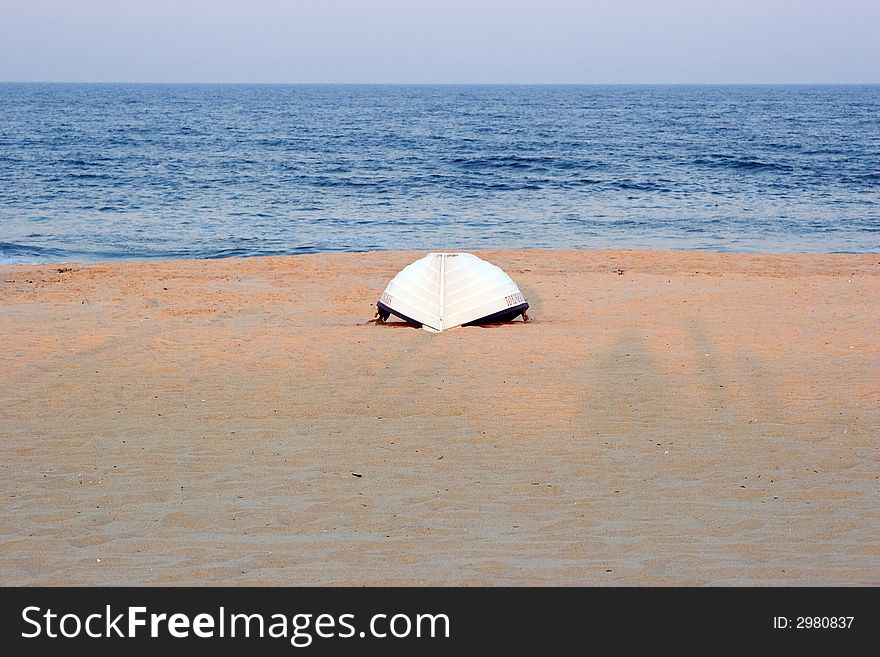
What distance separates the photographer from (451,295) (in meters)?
9.86

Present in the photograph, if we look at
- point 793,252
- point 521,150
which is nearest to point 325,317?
point 793,252

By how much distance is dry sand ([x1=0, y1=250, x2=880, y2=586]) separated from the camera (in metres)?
4.61

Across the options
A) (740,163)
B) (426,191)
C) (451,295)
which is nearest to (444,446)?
(451,295)

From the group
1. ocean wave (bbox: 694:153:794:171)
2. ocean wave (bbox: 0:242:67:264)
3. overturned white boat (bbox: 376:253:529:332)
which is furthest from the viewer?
ocean wave (bbox: 694:153:794:171)

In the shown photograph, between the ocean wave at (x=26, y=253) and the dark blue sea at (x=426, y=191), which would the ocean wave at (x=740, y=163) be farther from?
the ocean wave at (x=26, y=253)

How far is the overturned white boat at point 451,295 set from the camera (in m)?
9.77

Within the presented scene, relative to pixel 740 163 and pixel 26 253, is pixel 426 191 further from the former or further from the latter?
pixel 740 163

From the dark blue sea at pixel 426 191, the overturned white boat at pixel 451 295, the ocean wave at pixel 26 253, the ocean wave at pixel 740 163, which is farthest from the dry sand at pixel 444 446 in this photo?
the ocean wave at pixel 740 163

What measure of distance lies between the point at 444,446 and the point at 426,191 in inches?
887

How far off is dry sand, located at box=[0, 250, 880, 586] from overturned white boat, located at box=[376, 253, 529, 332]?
203mm

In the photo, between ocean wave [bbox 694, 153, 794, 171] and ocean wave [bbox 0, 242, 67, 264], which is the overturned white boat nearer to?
ocean wave [bbox 0, 242, 67, 264]

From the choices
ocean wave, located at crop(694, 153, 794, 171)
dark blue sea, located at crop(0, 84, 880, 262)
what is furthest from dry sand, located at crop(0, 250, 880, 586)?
ocean wave, located at crop(694, 153, 794, 171)

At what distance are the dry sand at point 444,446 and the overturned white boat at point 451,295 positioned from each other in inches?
8.0
